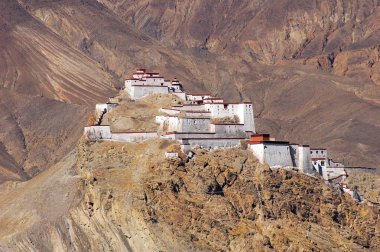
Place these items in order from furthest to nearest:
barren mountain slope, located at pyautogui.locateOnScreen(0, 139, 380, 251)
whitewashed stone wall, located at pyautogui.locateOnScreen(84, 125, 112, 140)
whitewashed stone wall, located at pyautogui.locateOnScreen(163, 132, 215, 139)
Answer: whitewashed stone wall, located at pyautogui.locateOnScreen(84, 125, 112, 140), whitewashed stone wall, located at pyautogui.locateOnScreen(163, 132, 215, 139), barren mountain slope, located at pyautogui.locateOnScreen(0, 139, 380, 251)

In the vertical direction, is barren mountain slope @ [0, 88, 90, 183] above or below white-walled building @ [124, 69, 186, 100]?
above

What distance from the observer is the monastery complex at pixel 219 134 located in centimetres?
8781

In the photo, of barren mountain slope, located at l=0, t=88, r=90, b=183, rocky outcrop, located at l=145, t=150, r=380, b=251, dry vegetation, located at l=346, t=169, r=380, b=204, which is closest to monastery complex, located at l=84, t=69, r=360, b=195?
rocky outcrop, located at l=145, t=150, r=380, b=251

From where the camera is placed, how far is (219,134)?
3551 inches

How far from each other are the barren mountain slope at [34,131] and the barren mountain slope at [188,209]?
2768 inches

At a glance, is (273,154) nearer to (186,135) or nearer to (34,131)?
(186,135)

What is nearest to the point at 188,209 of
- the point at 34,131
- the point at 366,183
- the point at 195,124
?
the point at 195,124

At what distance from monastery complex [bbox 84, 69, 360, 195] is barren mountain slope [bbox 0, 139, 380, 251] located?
1.08m

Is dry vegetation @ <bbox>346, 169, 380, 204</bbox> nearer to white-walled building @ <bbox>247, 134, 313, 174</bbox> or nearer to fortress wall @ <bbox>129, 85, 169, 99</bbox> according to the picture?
white-walled building @ <bbox>247, 134, 313, 174</bbox>

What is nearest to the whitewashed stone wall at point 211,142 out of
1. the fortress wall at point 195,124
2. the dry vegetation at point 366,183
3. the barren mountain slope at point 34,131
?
the fortress wall at point 195,124

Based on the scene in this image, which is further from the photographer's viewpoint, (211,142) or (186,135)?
(211,142)

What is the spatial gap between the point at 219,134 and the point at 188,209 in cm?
1003

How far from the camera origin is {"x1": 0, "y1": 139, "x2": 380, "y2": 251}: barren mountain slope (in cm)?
8181

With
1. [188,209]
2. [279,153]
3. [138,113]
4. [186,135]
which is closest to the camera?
[188,209]
